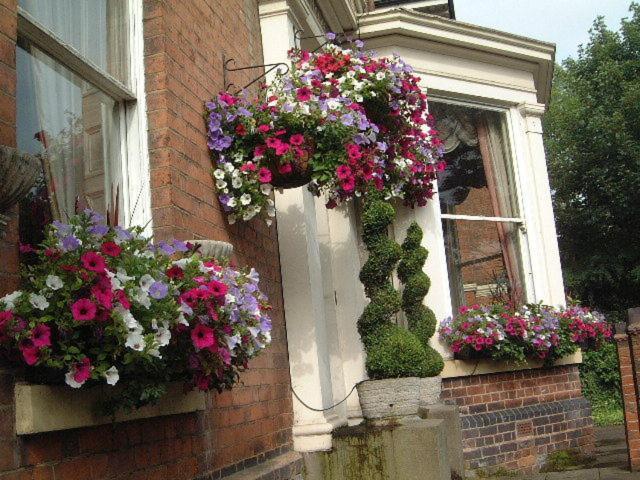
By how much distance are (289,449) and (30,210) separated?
2546 mm

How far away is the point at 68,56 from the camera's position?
317 centimetres

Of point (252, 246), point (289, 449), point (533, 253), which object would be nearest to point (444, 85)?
point (533, 253)

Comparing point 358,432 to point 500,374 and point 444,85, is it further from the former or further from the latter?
point 444,85

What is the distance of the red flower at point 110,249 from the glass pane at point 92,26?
1105 mm

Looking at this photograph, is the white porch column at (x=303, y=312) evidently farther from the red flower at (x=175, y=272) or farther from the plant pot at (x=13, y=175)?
the plant pot at (x=13, y=175)

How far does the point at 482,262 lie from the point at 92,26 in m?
5.24

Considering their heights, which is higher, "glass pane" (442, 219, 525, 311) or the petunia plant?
"glass pane" (442, 219, 525, 311)

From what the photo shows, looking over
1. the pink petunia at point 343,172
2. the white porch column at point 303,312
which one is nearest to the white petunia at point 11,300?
the pink petunia at point 343,172

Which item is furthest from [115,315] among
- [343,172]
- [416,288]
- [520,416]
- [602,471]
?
[602,471]

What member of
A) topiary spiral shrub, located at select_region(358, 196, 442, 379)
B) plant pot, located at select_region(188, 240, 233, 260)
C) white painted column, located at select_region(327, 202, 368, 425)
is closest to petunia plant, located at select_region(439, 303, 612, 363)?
white painted column, located at select_region(327, 202, 368, 425)

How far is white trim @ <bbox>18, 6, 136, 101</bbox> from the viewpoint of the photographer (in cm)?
290

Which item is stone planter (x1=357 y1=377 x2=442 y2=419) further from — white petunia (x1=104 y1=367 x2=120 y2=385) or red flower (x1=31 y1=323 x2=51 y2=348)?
red flower (x1=31 y1=323 x2=51 y2=348)

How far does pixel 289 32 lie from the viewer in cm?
551

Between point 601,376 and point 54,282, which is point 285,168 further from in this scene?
point 601,376
